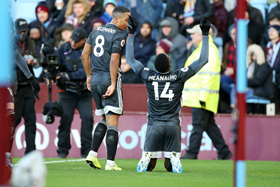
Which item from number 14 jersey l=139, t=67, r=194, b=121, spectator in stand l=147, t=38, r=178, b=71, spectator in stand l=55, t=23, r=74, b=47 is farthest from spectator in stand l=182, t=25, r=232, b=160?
spectator in stand l=55, t=23, r=74, b=47

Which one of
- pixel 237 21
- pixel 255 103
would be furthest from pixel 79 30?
pixel 237 21

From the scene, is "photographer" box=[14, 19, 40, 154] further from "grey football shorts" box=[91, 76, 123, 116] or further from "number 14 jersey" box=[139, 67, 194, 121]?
"number 14 jersey" box=[139, 67, 194, 121]

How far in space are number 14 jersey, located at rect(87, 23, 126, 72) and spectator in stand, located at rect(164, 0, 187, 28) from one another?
575cm

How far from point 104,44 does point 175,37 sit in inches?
212

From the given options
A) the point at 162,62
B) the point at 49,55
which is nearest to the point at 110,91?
the point at 162,62

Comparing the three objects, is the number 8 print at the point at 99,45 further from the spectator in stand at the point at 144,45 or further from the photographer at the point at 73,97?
the spectator in stand at the point at 144,45

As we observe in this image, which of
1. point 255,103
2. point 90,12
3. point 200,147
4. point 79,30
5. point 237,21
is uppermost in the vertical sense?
point 90,12

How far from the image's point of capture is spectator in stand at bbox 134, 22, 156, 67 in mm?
12070

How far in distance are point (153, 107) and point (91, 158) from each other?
3.54ft

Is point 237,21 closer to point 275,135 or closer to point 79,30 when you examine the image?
point 79,30

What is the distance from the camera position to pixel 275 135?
1050 centimetres

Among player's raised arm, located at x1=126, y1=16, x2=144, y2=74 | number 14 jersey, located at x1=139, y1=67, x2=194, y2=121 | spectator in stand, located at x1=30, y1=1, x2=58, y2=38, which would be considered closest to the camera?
player's raised arm, located at x1=126, y1=16, x2=144, y2=74

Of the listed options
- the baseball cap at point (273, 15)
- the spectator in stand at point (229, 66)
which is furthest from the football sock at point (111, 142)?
the baseball cap at point (273, 15)

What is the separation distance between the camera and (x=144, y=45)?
12148 mm
